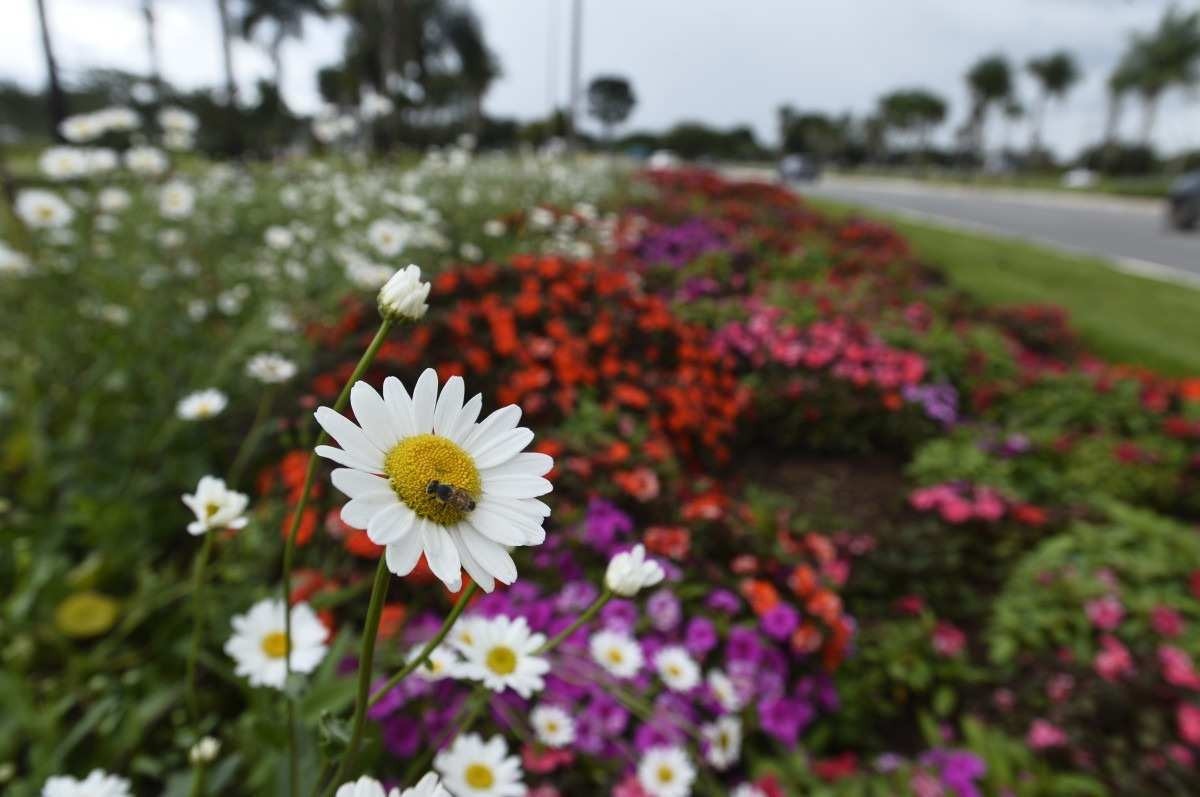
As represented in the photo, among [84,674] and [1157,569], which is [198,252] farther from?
[1157,569]

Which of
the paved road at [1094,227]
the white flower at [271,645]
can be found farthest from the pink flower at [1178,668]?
the paved road at [1094,227]

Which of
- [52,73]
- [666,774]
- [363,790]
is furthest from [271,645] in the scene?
[52,73]

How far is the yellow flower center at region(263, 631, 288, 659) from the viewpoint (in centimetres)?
82

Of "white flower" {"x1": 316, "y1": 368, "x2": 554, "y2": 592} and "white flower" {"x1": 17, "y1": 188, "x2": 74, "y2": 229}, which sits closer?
"white flower" {"x1": 316, "y1": 368, "x2": 554, "y2": 592}

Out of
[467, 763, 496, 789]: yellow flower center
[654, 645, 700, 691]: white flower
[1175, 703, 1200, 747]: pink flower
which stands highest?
[467, 763, 496, 789]: yellow flower center

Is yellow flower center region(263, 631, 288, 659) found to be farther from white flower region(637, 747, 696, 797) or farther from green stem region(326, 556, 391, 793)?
white flower region(637, 747, 696, 797)

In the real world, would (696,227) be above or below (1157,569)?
above

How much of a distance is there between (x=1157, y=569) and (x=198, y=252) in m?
4.15

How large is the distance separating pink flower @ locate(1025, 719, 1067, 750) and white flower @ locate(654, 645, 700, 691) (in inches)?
39.0

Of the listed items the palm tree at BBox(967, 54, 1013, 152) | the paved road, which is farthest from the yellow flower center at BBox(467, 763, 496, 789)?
the palm tree at BBox(967, 54, 1013, 152)

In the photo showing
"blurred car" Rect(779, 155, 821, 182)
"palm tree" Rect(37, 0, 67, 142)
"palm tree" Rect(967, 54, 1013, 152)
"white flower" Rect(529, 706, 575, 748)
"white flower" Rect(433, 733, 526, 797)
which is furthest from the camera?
"palm tree" Rect(967, 54, 1013, 152)

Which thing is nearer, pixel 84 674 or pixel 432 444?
pixel 432 444

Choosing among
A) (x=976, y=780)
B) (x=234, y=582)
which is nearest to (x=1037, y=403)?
(x=976, y=780)

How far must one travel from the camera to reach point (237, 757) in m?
0.94
